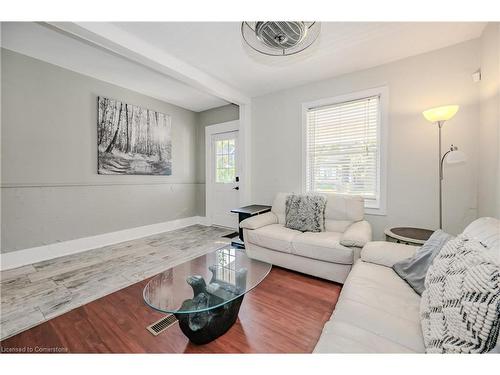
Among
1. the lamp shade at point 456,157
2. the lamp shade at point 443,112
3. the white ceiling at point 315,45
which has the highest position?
the white ceiling at point 315,45

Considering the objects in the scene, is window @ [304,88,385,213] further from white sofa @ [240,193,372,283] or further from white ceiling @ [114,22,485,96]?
white ceiling @ [114,22,485,96]

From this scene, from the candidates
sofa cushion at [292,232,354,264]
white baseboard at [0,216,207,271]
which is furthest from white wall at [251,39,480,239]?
white baseboard at [0,216,207,271]

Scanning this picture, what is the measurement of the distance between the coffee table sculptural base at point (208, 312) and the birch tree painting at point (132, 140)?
116 inches

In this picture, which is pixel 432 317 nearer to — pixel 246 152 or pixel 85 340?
pixel 85 340

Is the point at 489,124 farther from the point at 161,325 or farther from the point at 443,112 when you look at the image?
the point at 161,325

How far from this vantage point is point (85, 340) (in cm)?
143

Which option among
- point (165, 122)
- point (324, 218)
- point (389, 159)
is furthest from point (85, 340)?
point (165, 122)

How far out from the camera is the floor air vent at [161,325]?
1.51 metres

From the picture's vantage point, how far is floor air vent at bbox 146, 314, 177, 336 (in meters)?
1.51

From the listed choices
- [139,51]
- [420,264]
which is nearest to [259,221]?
[420,264]

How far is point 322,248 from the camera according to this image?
7.08 feet

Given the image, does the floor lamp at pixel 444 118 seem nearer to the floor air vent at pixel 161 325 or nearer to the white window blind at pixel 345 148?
the white window blind at pixel 345 148

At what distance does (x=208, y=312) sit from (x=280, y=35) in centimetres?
185

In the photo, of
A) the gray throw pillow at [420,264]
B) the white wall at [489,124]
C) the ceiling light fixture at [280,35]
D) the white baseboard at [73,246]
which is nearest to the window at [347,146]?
the white wall at [489,124]
